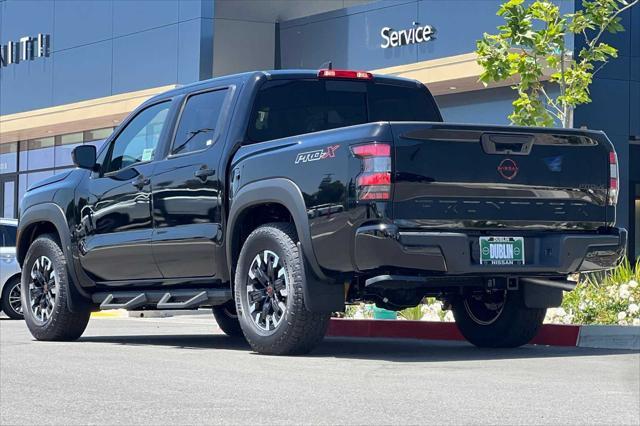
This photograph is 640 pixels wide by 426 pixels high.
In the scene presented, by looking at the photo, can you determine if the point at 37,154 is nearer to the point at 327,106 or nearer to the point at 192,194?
the point at 327,106

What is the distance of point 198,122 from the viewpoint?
10953 millimetres

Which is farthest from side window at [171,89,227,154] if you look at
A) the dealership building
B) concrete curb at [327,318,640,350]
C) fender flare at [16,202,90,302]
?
the dealership building

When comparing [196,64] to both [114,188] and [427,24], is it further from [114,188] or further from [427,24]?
[114,188]

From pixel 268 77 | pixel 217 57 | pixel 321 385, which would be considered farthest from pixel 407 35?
pixel 321 385

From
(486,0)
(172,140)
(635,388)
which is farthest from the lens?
(486,0)

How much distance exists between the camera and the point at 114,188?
11.5 m

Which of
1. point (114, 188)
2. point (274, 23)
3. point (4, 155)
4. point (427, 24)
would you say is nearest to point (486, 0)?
point (427, 24)

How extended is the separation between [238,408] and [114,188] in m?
4.83

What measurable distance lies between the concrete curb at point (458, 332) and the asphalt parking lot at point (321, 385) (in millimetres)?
253

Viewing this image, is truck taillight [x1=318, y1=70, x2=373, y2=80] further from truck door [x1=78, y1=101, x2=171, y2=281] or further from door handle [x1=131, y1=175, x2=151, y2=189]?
door handle [x1=131, y1=175, x2=151, y2=189]

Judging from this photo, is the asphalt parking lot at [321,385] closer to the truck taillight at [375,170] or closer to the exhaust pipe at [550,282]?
the exhaust pipe at [550,282]

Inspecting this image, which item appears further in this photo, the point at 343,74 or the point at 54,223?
the point at 54,223

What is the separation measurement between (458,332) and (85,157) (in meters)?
3.54

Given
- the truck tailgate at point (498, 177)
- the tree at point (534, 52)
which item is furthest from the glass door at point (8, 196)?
the truck tailgate at point (498, 177)
